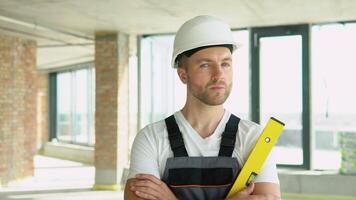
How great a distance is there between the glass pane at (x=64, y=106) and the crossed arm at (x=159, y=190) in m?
13.9

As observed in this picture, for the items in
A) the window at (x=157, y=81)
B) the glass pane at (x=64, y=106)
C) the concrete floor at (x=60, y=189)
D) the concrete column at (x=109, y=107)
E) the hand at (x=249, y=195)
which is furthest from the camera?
the glass pane at (x=64, y=106)

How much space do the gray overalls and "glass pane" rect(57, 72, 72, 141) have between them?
13.9 m

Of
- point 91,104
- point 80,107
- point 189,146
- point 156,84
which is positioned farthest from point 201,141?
point 80,107

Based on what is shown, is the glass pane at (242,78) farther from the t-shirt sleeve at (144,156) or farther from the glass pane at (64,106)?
the glass pane at (64,106)

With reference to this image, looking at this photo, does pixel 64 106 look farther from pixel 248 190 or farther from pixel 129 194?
pixel 248 190

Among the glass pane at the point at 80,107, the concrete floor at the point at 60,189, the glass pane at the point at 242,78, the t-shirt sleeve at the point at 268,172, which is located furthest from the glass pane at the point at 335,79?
the glass pane at the point at 80,107

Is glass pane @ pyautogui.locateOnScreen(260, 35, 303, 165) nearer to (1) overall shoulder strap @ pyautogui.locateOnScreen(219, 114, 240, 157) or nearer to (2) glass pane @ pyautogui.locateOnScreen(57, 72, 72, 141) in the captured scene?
(1) overall shoulder strap @ pyautogui.locateOnScreen(219, 114, 240, 157)

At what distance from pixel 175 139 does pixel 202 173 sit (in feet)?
0.51

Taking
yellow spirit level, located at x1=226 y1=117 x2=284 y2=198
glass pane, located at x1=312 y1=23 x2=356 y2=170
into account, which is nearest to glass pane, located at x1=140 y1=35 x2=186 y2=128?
glass pane, located at x1=312 y1=23 x2=356 y2=170

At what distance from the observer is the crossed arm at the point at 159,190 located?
1477mm

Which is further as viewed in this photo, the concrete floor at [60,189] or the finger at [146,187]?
the concrete floor at [60,189]

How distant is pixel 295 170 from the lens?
24.6 ft

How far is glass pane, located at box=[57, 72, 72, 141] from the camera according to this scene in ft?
49.6

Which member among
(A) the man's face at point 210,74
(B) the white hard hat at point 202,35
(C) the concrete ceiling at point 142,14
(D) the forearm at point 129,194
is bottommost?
(D) the forearm at point 129,194
